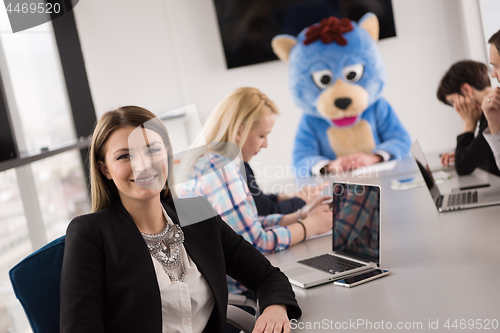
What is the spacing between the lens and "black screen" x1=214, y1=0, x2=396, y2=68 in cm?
333

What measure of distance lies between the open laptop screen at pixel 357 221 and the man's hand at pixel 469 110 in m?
1.16

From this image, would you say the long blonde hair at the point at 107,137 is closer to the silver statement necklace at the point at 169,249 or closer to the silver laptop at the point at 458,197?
the silver statement necklace at the point at 169,249

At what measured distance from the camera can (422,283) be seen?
1.00m

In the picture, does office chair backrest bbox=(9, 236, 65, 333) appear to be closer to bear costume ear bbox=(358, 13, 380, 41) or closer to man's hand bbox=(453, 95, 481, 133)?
man's hand bbox=(453, 95, 481, 133)

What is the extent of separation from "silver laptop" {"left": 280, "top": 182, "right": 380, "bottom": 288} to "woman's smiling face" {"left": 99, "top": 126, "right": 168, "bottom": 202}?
44 centimetres

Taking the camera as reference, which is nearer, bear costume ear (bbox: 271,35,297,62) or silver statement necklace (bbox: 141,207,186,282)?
silver statement necklace (bbox: 141,207,186,282)

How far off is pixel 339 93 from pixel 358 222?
1723 mm

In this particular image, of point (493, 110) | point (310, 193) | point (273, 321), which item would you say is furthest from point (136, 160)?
point (493, 110)

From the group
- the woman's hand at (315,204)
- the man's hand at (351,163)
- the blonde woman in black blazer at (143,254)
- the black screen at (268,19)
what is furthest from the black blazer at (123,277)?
the black screen at (268,19)

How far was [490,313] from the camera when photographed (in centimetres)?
82

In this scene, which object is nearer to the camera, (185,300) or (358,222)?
(185,300)

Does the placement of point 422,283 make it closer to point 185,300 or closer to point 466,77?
point 185,300

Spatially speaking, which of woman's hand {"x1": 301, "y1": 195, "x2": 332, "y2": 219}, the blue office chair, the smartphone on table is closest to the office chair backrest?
the blue office chair

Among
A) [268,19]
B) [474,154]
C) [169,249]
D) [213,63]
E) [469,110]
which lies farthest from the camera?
[213,63]
